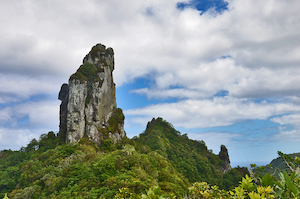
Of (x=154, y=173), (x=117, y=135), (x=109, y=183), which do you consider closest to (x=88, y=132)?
(x=117, y=135)

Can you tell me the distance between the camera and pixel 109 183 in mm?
17766

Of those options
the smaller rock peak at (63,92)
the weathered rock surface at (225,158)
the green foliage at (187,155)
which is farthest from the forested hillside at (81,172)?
the weathered rock surface at (225,158)

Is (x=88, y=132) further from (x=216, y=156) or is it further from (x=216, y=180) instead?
(x=216, y=156)

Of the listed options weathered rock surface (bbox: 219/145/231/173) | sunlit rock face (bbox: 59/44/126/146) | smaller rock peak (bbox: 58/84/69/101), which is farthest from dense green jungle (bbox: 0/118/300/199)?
weathered rock surface (bbox: 219/145/231/173)

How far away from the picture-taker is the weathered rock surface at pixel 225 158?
66.8m

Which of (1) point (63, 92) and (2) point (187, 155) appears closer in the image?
(1) point (63, 92)

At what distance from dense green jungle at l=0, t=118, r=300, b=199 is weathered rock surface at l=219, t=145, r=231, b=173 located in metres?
13.0

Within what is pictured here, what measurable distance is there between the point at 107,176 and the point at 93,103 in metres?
27.4

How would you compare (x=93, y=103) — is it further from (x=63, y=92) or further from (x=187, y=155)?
(x=187, y=155)

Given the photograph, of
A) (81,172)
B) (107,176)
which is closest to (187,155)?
(81,172)

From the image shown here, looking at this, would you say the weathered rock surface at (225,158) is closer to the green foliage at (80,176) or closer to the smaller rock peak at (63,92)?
the green foliage at (80,176)

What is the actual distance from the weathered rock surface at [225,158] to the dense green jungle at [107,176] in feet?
42.7

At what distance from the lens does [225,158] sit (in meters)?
69.5

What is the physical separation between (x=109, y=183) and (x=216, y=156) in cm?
6454
